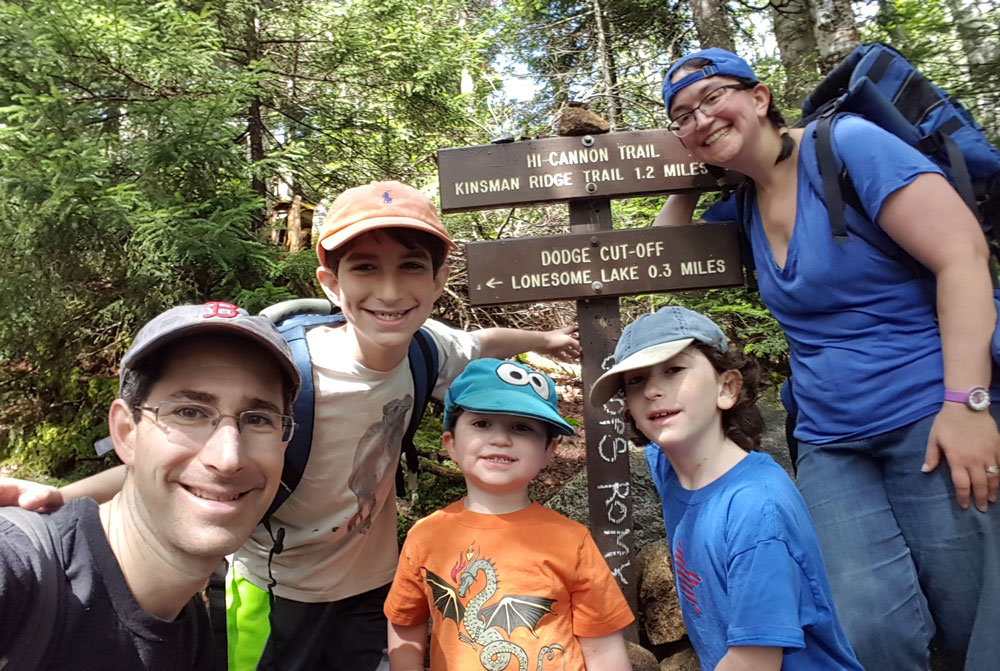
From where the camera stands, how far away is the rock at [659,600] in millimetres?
3443

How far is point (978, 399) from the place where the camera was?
6.83ft

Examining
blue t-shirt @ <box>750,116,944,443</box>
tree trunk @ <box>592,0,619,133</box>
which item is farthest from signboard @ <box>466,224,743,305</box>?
tree trunk @ <box>592,0,619,133</box>

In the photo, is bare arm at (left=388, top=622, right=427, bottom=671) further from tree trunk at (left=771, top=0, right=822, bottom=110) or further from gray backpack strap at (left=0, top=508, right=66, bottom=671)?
tree trunk at (left=771, top=0, right=822, bottom=110)

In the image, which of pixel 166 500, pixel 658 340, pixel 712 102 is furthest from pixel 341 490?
pixel 712 102

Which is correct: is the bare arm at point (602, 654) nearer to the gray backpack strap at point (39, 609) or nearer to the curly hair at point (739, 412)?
the curly hair at point (739, 412)

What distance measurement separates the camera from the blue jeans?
2.14 meters

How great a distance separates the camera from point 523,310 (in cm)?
802

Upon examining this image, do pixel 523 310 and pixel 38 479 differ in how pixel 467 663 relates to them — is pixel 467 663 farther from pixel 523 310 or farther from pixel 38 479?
pixel 523 310

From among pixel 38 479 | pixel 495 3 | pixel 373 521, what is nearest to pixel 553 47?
pixel 495 3

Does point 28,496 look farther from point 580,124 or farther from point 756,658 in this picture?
point 580,124

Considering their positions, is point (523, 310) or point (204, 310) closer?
point (204, 310)

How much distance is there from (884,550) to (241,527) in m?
2.13

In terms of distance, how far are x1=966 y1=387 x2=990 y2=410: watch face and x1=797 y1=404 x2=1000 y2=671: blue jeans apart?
13 cm

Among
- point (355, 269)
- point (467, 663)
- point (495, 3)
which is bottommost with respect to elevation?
point (467, 663)
